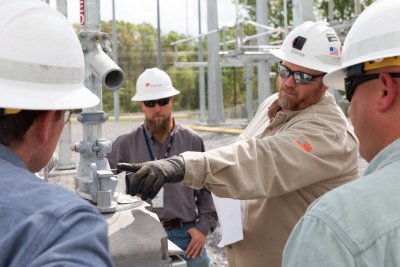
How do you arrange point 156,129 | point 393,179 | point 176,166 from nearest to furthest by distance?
1. point 393,179
2. point 176,166
3. point 156,129

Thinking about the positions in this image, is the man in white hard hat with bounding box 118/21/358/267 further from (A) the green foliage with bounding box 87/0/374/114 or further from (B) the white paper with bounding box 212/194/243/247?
(A) the green foliage with bounding box 87/0/374/114

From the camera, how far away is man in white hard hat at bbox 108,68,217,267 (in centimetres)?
324

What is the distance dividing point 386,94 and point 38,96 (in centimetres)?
85

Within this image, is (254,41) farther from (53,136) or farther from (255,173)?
(53,136)

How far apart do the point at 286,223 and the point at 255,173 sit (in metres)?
0.38

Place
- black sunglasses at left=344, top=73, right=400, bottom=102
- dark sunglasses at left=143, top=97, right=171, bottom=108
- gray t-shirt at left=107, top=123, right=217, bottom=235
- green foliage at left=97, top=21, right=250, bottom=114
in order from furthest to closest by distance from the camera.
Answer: green foliage at left=97, top=21, right=250, bottom=114, dark sunglasses at left=143, top=97, right=171, bottom=108, gray t-shirt at left=107, top=123, right=217, bottom=235, black sunglasses at left=344, top=73, right=400, bottom=102

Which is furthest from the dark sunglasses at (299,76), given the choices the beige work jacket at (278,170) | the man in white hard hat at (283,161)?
the beige work jacket at (278,170)

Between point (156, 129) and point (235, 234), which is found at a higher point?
point (156, 129)

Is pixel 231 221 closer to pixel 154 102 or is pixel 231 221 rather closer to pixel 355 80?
pixel 154 102

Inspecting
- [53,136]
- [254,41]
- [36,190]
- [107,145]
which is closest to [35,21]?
[53,136]

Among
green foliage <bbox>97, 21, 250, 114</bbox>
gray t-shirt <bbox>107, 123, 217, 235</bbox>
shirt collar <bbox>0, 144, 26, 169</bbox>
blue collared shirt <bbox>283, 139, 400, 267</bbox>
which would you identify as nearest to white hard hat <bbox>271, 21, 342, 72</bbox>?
gray t-shirt <bbox>107, 123, 217, 235</bbox>

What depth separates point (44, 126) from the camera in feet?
3.93

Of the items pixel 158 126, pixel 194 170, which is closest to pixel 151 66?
pixel 158 126

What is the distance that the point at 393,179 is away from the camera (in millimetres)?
1147
